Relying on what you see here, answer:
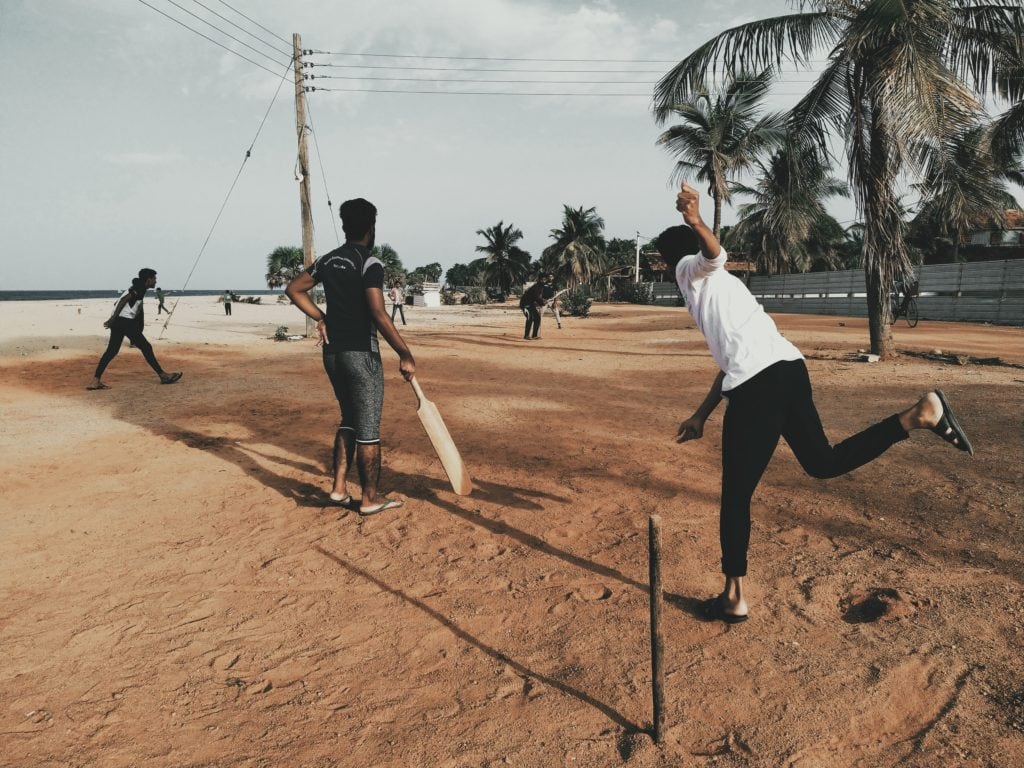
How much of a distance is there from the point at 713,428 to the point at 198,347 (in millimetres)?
14710

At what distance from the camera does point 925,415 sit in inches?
112

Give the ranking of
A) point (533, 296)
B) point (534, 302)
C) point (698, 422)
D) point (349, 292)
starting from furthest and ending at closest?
point (534, 302) → point (533, 296) → point (349, 292) → point (698, 422)

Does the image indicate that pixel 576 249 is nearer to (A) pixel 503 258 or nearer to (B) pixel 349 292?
(A) pixel 503 258

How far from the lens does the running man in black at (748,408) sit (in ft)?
9.18

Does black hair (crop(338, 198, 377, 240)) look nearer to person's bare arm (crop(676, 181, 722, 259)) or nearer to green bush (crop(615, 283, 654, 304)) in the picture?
person's bare arm (crop(676, 181, 722, 259))

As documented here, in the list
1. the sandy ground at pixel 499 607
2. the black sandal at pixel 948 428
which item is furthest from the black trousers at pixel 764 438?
the sandy ground at pixel 499 607

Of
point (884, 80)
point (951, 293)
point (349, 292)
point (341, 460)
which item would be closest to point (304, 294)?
point (349, 292)

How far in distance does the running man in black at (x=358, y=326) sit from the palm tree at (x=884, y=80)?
27.5 feet

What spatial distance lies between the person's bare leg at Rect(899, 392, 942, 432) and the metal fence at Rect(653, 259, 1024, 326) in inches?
803

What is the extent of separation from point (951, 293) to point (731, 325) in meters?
23.7

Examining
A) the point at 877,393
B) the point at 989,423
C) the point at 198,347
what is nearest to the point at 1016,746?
the point at 989,423

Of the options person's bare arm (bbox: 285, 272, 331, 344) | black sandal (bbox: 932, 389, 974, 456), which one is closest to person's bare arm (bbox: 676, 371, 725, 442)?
black sandal (bbox: 932, 389, 974, 456)

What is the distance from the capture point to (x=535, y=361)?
13711 mm

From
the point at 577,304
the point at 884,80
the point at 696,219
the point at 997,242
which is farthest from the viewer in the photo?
the point at 997,242
